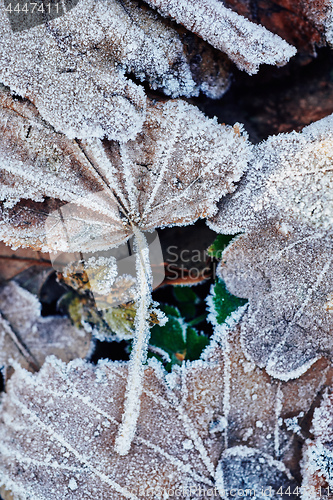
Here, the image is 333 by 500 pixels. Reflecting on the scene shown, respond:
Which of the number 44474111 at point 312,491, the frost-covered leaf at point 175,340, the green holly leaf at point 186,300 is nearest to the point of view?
the number 44474111 at point 312,491

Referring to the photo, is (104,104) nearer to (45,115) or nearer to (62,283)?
(45,115)

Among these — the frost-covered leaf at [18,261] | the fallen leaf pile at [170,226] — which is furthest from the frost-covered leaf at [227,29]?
the frost-covered leaf at [18,261]

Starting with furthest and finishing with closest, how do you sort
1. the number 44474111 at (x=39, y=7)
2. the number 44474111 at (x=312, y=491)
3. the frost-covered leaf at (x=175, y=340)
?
the frost-covered leaf at (x=175, y=340) → the number 44474111 at (x=312, y=491) → the number 44474111 at (x=39, y=7)

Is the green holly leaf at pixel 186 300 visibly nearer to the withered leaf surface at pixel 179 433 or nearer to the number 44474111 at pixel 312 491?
the withered leaf surface at pixel 179 433

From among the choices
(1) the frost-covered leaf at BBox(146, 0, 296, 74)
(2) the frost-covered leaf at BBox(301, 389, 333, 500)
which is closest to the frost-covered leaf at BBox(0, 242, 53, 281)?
(1) the frost-covered leaf at BBox(146, 0, 296, 74)

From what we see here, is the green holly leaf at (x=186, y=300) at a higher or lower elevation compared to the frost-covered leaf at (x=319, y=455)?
higher

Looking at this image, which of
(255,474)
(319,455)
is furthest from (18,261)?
(319,455)
